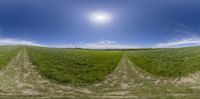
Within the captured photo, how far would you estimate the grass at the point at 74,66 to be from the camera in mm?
62875

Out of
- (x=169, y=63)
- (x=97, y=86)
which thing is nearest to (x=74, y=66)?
(x=97, y=86)

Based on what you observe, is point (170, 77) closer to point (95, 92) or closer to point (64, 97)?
point (95, 92)

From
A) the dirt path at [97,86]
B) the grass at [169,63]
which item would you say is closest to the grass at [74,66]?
the dirt path at [97,86]

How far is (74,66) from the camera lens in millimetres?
72688

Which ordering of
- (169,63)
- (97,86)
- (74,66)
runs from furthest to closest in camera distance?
(169,63)
(74,66)
(97,86)

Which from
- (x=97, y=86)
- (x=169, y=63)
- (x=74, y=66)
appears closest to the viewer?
(x=97, y=86)

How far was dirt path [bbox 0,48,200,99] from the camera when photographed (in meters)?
49.8

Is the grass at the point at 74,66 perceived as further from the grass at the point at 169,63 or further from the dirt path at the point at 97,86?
the grass at the point at 169,63

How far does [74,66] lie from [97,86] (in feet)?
54.5

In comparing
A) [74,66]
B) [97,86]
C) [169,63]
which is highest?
[169,63]

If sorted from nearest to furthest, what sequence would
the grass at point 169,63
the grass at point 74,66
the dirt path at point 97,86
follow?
the dirt path at point 97,86 → the grass at point 74,66 → the grass at point 169,63

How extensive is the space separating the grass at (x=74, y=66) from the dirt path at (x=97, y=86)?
2544 mm

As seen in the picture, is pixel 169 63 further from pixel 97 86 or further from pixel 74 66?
pixel 74 66

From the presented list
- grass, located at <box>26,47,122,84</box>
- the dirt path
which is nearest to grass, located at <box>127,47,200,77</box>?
the dirt path
